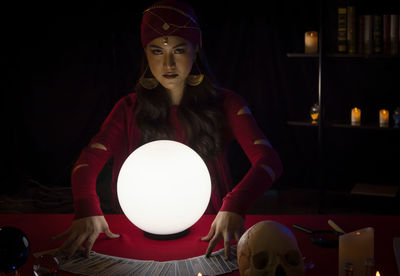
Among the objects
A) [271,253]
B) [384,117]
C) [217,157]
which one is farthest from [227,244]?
[384,117]

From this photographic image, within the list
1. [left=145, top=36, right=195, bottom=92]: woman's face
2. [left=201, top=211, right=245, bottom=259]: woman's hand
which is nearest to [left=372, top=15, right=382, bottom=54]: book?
[left=145, top=36, right=195, bottom=92]: woman's face

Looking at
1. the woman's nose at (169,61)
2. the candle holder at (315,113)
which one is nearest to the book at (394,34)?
the candle holder at (315,113)

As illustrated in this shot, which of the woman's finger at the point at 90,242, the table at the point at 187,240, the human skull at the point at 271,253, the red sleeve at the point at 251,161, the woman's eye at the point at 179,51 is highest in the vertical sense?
the woman's eye at the point at 179,51

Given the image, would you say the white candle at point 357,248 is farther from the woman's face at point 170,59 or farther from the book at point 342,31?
the book at point 342,31

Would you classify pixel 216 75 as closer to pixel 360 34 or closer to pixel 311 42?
pixel 311 42

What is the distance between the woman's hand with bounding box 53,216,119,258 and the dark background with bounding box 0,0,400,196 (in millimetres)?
3070

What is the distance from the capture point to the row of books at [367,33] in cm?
363

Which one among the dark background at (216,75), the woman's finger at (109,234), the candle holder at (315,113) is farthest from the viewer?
the dark background at (216,75)

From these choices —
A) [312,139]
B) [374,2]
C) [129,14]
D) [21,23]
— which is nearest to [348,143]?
[312,139]

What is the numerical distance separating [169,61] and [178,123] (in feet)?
1.12

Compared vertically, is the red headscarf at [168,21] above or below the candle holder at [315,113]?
above

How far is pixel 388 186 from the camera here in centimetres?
400

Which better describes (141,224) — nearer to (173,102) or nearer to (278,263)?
(278,263)

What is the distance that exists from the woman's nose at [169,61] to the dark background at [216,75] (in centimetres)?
264
